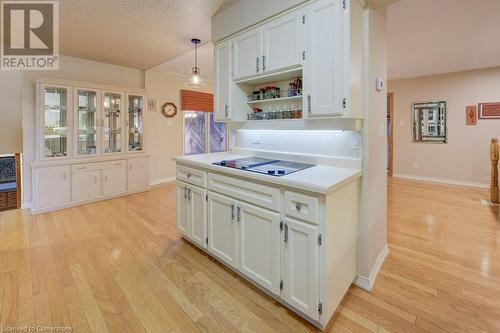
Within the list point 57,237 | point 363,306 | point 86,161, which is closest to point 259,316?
point 363,306

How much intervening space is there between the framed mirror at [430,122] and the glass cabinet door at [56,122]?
6.97m

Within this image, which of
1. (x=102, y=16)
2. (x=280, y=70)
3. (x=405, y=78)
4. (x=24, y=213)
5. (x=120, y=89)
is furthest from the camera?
(x=405, y=78)

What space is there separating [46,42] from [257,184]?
3774mm

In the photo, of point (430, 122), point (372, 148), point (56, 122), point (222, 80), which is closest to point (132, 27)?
point (222, 80)

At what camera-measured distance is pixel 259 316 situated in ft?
5.37

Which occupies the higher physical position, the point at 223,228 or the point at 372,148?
the point at 372,148

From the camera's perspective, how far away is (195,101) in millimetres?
6000

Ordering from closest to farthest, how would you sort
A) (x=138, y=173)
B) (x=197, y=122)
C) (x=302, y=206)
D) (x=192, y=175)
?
1. (x=302, y=206)
2. (x=192, y=175)
3. (x=138, y=173)
4. (x=197, y=122)

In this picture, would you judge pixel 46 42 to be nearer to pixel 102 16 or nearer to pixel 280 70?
pixel 102 16

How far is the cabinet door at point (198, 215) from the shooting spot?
2.30 metres

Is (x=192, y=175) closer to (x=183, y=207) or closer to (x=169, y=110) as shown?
(x=183, y=207)

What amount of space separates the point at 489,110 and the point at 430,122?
963 millimetres

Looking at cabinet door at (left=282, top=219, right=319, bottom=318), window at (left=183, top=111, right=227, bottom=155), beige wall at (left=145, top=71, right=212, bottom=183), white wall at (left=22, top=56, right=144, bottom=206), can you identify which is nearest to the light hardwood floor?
cabinet door at (left=282, top=219, right=319, bottom=318)

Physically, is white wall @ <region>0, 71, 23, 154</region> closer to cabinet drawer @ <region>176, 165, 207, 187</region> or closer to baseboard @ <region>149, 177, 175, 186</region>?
baseboard @ <region>149, 177, 175, 186</region>
